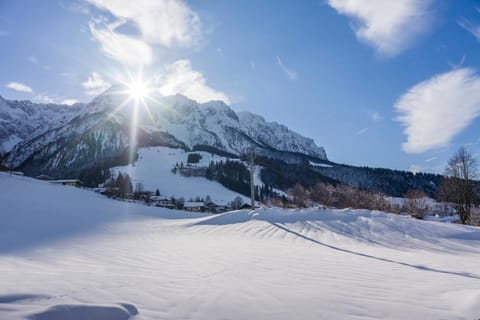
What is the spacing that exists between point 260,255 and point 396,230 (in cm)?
1005

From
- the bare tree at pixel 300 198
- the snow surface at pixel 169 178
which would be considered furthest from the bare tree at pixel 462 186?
the snow surface at pixel 169 178

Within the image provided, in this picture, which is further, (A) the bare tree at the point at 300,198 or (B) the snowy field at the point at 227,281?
(A) the bare tree at the point at 300,198

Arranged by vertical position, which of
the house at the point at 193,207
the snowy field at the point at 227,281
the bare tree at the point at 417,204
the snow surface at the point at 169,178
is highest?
the snow surface at the point at 169,178

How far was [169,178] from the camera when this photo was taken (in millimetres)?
113500

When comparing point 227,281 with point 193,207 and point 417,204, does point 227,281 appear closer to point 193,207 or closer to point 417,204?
point 417,204

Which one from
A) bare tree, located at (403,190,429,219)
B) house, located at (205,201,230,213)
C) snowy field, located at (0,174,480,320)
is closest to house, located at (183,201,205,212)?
house, located at (205,201,230,213)

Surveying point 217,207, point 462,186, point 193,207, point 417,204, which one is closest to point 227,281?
point 462,186

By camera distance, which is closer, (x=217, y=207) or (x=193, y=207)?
(x=193, y=207)

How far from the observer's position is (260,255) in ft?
28.8

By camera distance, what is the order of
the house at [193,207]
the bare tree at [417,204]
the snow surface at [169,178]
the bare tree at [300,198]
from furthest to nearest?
the snow surface at [169,178]
the house at [193,207]
the bare tree at [300,198]
the bare tree at [417,204]

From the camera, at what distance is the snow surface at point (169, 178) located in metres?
99.0

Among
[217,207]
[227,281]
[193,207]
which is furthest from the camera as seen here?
[217,207]

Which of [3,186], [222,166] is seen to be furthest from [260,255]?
[222,166]

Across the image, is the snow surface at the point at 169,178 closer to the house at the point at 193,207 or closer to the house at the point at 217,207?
the house at the point at 217,207
